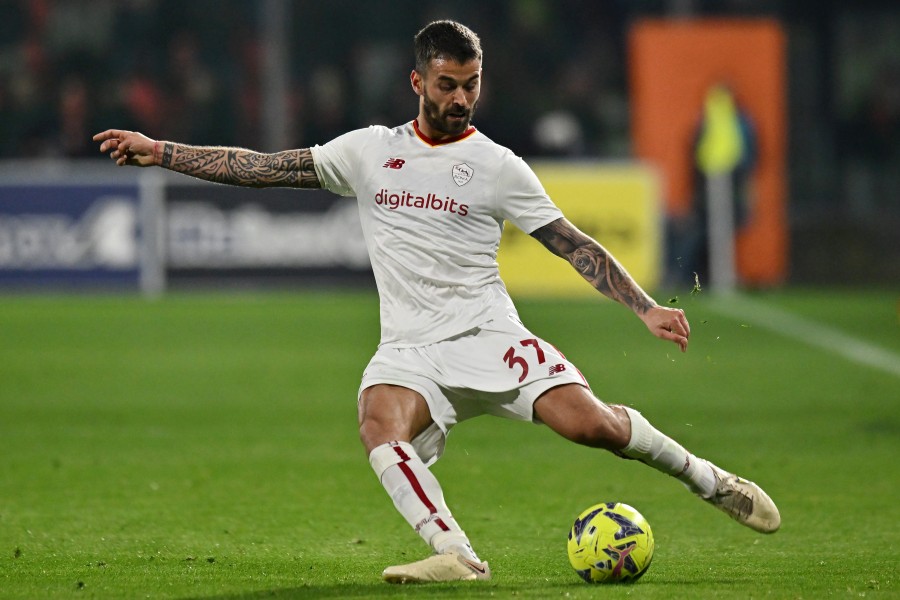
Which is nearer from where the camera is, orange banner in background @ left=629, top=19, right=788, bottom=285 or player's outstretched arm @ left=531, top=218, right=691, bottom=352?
player's outstretched arm @ left=531, top=218, right=691, bottom=352

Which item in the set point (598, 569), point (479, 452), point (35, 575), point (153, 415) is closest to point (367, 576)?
point (598, 569)

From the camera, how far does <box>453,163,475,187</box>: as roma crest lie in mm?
5898

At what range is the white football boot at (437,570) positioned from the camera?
217 inches

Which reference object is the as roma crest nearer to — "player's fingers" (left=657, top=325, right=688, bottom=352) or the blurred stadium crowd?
"player's fingers" (left=657, top=325, right=688, bottom=352)

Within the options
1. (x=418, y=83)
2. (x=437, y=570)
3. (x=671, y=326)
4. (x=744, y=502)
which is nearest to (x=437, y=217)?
(x=418, y=83)

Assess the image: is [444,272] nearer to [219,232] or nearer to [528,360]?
[528,360]

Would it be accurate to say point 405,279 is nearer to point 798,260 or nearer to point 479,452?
point 479,452

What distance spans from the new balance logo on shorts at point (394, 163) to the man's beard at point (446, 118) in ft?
0.56

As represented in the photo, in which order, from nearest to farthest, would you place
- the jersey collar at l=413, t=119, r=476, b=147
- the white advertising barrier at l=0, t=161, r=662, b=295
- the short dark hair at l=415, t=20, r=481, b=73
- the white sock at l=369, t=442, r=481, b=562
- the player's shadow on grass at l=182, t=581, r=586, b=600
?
the player's shadow on grass at l=182, t=581, r=586, b=600 < the white sock at l=369, t=442, r=481, b=562 < the short dark hair at l=415, t=20, r=481, b=73 < the jersey collar at l=413, t=119, r=476, b=147 < the white advertising barrier at l=0, t=161, r=662, b=295

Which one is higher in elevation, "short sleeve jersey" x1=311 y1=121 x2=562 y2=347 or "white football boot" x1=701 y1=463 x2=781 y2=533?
"short sleeve jersey" x1=311 y1=121 x2=562 y2=347

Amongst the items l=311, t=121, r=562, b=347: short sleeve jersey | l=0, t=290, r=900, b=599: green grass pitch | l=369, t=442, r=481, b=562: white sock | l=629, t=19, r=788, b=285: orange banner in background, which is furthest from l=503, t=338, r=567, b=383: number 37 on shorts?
l=629, t=19, r=788, b=285: orange banner in background

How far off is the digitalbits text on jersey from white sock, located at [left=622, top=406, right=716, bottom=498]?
0.96 m

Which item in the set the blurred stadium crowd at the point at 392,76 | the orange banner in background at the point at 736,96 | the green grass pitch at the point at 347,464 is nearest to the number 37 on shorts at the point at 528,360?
the green grass pitch at the point at 347,464

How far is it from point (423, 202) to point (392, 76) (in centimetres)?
1560
